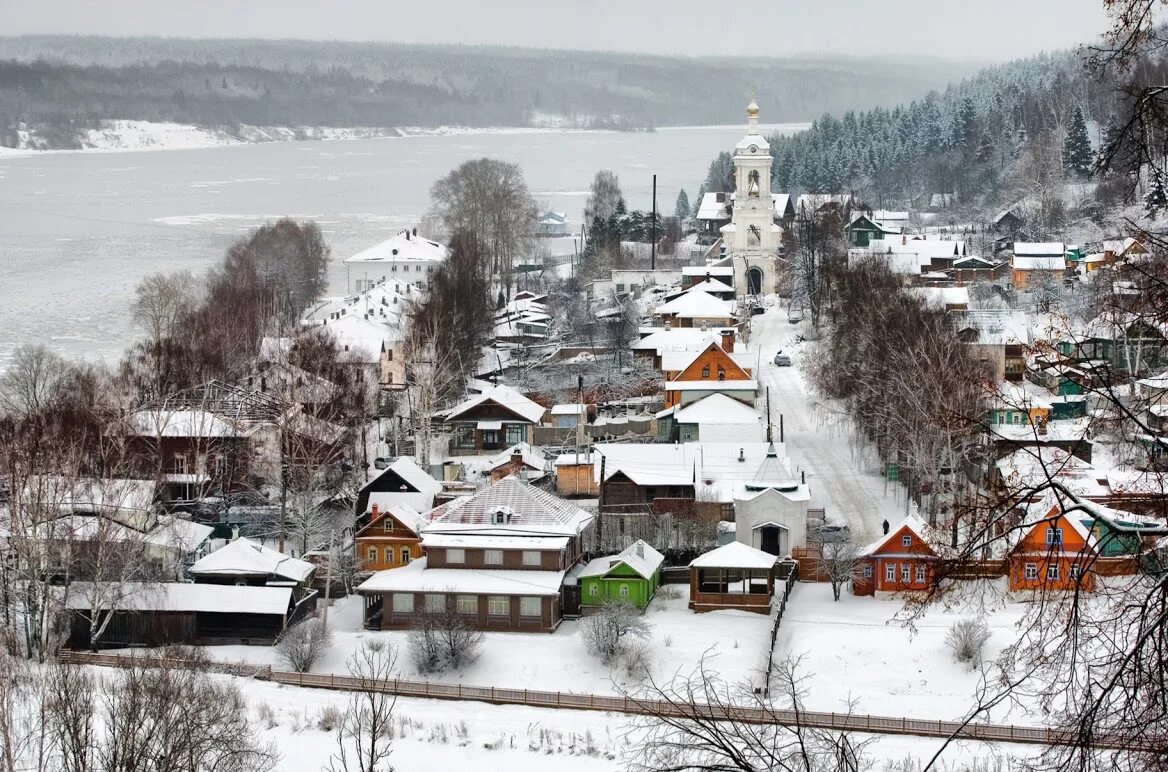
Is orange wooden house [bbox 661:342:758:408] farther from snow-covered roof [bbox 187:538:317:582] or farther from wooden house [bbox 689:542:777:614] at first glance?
snow-covered roof [bbox 187:538:317:582]

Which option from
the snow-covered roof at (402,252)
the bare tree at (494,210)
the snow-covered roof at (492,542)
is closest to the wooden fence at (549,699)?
the snow-covered roof at (492,542)

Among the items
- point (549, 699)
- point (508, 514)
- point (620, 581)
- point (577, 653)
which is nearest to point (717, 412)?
point (508, 514)

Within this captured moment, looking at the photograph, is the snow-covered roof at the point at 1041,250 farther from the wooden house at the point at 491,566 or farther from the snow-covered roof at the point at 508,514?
the snow-covered roof at the point at 508,514

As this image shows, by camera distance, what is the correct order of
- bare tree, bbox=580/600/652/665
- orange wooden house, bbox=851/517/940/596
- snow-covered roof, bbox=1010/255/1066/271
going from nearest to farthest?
bare tree, bbox=580/600/652/665 < orange wooden house, bbox=851/517/940/596 < snow-covered roof, bbox=1010/255/1066/271

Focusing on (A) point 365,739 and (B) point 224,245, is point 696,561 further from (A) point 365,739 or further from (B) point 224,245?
(B) point 224,245

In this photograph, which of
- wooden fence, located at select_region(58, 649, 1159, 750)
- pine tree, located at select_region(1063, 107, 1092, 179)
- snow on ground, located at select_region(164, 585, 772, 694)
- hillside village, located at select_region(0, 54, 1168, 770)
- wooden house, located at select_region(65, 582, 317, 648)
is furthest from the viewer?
pine tree, located at select_region(1063, 107, 1092, 179)

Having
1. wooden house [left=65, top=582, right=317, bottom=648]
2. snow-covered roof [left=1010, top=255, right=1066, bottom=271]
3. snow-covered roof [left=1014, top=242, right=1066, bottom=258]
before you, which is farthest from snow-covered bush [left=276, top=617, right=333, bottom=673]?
snow-covered roof [left=1014, top=242, right=1066, bottom=258]
